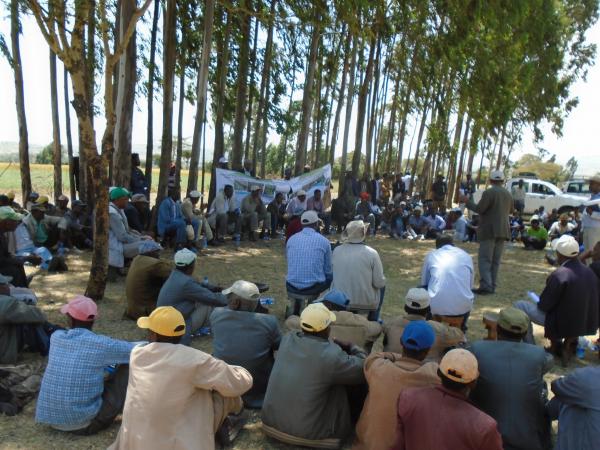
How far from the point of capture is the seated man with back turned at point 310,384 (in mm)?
3852

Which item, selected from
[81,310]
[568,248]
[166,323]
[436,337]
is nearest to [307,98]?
[568,248]

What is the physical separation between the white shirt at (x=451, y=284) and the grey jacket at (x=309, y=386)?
205 cm

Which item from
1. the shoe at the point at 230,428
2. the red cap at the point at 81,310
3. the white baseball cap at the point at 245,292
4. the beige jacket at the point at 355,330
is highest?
the white baseball cap at the point at 245,292

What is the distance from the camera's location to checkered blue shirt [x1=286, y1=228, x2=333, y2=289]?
253 inches

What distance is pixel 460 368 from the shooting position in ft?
9.84

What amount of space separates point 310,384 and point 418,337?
0.82 metres

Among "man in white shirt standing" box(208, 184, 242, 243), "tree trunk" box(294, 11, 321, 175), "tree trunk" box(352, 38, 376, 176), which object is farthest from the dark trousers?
"tree trunk" box(352, 38, 376, 176)

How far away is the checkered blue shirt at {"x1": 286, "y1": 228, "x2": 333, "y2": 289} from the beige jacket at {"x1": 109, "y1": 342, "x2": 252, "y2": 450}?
3.07m

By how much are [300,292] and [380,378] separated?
2.89 m

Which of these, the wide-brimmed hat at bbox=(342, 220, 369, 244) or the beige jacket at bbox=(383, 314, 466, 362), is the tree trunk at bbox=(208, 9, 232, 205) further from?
the beige jacket at bbox=(383, 314, 466, 362)

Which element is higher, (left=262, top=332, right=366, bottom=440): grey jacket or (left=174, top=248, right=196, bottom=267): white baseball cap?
(left=174, top=248, right=196, bottom=267): white baseball cap

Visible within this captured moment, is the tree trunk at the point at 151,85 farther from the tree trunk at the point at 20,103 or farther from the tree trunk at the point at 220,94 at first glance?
the tree trunk at the point at 20,103

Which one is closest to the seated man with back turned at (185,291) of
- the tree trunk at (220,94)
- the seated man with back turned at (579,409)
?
the seated man with back turned at (579,409)

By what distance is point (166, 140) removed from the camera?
11.7 metres
